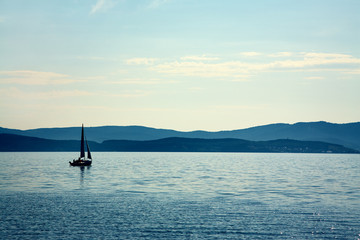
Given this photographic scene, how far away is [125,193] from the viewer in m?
76.1

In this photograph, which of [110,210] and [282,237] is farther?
[110,210]

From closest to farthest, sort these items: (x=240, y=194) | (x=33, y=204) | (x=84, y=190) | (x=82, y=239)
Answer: (x=82, y=239), (x=33, y=204), (x=240, y=194), (x=84, y=190)

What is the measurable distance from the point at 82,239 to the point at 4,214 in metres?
17.9

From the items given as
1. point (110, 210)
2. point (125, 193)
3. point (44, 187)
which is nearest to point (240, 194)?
point (125, 193)

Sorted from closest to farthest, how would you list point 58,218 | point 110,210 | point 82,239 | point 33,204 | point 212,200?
point 82,239
point 58,218
point 110,210
point 33,204
point 212,200

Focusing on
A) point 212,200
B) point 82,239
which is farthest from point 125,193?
point 82,239

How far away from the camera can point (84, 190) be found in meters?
81.1

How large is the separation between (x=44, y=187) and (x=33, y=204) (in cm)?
2569

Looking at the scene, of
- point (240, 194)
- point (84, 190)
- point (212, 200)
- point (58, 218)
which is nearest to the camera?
point (58, 218)

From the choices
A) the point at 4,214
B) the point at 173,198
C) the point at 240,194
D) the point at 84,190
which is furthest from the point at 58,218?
the point at 240,194

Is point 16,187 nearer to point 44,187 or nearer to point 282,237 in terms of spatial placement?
point 44,187

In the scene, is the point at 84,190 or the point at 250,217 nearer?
the point at 250,217

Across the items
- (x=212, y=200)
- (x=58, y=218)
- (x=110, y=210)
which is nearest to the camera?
(x=58, y=218)

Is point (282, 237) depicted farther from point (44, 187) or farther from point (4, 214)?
point (44, 187)
